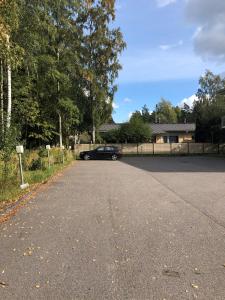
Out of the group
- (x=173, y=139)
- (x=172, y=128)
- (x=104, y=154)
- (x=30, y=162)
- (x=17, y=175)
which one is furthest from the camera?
(x=172, y=128)

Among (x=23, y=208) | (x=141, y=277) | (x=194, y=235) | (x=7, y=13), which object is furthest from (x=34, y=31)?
(x=141, y=277)

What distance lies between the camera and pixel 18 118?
28891 millimetres

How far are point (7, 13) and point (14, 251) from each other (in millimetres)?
6854

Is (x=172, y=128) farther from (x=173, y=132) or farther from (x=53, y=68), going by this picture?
(x=53, y=68)

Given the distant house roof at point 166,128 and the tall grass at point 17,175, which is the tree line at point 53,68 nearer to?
the tall grass at point 17,175

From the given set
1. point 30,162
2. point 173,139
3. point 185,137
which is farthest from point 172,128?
point 30,162

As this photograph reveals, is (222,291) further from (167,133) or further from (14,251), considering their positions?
(167,133)

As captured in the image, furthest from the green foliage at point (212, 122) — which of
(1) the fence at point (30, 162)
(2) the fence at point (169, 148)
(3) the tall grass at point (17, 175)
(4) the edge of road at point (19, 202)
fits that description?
(4) the edge of road at point (19, 202)

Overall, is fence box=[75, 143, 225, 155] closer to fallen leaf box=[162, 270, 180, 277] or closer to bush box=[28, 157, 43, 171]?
bush box=[28, 157, 43, 171]

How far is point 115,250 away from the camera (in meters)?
6.54

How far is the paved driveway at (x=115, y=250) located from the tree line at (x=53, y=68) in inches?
180

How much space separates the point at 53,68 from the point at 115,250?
24.5 metres

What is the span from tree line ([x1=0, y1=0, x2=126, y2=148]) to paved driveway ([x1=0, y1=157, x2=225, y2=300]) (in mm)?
4577

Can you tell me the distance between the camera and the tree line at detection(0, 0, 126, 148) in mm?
16219
